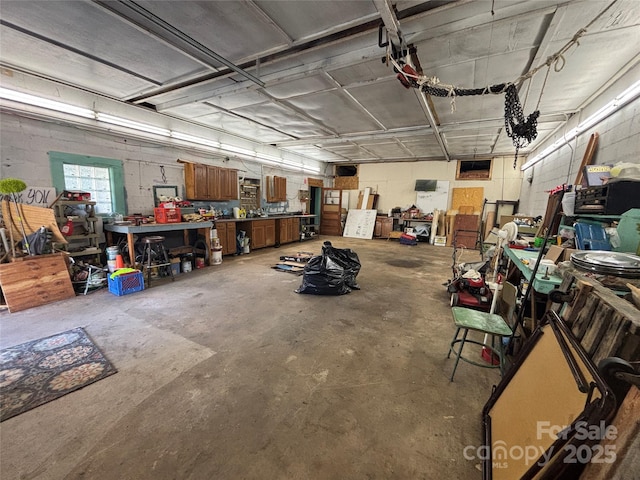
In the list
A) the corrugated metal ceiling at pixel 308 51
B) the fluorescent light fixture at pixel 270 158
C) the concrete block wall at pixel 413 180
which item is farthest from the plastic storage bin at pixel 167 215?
the concrete block wall at pixel 413 180

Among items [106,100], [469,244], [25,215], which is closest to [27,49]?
[106,100]

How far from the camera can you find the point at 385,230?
31.1ft

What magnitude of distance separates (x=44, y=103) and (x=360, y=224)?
8488mm

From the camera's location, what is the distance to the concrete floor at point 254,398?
1.34 m

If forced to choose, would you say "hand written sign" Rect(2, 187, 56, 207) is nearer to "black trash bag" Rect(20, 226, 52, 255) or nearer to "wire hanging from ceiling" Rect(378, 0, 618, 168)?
"black trash bag" Rect(20, 226, 52, 255)

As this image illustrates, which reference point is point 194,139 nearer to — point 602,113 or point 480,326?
point 480,326

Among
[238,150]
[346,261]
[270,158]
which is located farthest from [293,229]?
[346,261]

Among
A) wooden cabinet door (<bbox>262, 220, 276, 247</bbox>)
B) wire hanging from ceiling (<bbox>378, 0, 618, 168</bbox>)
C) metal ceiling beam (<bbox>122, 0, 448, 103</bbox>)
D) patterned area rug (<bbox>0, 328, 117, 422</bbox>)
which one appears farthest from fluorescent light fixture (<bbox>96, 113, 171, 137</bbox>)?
wire hanging from ceiling (<bbox>378, 0, 618, 168</bbox>)

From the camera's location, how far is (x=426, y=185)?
9.12 meters

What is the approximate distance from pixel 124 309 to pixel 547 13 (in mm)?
5169

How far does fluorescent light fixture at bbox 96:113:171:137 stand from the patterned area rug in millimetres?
3295

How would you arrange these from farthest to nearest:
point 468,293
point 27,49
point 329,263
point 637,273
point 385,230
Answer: point 385,230, point 329,263, point 468,293, point 27,49, point 637,273

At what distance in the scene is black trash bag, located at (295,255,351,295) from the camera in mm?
3723

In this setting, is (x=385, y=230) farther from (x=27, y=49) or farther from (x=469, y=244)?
(x=27, y=49)
